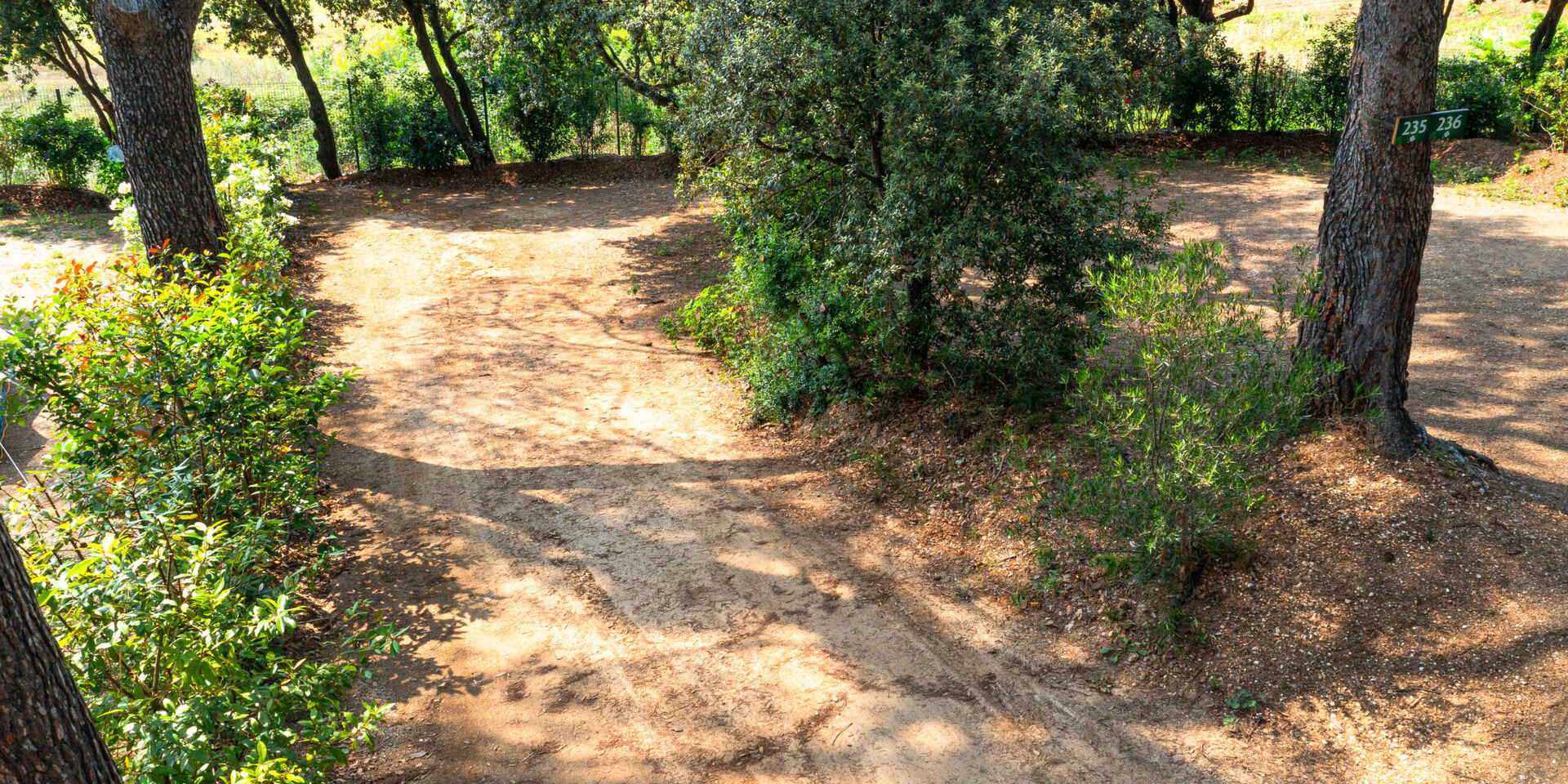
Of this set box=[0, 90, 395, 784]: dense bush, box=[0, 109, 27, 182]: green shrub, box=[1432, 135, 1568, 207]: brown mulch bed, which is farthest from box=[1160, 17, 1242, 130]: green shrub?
box=[0, 109, 27, 182]: green shrub

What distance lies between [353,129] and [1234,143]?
638 inches

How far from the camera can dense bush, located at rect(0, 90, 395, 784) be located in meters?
3.46

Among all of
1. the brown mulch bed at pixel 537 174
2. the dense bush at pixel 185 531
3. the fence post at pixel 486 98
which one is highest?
the fence post at pixel 486 98

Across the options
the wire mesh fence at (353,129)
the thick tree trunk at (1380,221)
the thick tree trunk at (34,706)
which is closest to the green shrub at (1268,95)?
the wire mesh fence at (353,129)

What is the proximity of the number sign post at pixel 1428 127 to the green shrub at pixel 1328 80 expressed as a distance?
12.6 meters

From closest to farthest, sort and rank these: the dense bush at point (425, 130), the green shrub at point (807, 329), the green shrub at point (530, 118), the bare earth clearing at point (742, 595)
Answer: the bare earth clearing at point (742, 595), the green shrub at point (807, 329), the green shrub at point (530, 118), the dense bush at point (425, 130)

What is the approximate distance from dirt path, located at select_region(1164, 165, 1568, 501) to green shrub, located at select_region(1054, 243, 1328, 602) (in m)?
1.30

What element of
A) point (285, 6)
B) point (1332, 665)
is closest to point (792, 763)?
point (1332, 665)

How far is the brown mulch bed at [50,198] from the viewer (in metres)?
16.3

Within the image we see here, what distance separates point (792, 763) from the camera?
15.0ft

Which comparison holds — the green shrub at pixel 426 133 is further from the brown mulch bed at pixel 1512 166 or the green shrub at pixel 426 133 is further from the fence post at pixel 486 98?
the brown mulch bed at pixel 1512 166

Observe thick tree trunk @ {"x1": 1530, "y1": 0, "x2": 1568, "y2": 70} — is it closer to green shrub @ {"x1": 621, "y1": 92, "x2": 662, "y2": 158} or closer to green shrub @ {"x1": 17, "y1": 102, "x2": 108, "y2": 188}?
green shrub @ {"x1": 621, "y1": 92, "x2": 662, "y2": 158}

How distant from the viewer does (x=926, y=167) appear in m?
6.55

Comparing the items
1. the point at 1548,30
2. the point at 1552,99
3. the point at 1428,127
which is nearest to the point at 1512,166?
the point at 1552,99
